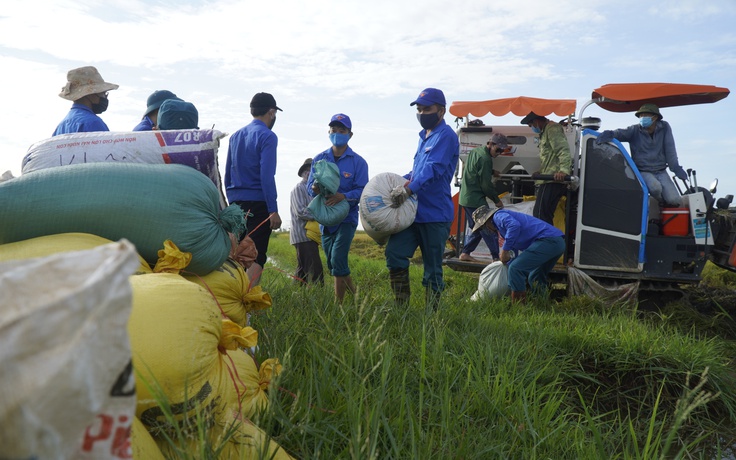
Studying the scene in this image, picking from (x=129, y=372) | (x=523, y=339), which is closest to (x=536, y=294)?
(x=523, y=339)

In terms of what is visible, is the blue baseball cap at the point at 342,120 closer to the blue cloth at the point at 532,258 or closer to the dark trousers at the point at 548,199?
the blue cloth at the point at 532,258

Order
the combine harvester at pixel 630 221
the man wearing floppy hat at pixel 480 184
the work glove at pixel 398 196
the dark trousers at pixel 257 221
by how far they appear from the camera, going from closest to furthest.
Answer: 1. the work glove at pixel 398 196
2. the dark trousers at pixel 257 221
3. the combine harvester at pixel 630 221
4. the man wearing floppy hat at pixel 480 184

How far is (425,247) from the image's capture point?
4.82 m

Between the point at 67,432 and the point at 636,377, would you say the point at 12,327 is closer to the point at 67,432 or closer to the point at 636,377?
the point at 67,432

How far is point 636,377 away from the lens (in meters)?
3.63

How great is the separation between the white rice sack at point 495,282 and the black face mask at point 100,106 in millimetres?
3589

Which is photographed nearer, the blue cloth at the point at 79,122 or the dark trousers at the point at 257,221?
Answer: the blue cloth at the point at 79,122

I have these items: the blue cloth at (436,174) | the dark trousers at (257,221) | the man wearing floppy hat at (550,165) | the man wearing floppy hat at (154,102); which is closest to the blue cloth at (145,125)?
the man wearing floppy hat at (154,102)

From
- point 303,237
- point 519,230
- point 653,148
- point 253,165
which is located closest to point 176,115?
point 253,165

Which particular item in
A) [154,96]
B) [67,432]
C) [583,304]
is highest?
[154,96]

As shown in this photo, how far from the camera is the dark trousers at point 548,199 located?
6535mm

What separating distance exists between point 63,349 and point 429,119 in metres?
4.39

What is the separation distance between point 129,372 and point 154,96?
376cm

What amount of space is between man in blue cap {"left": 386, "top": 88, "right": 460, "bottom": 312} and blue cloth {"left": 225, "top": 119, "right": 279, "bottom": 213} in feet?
3.21
